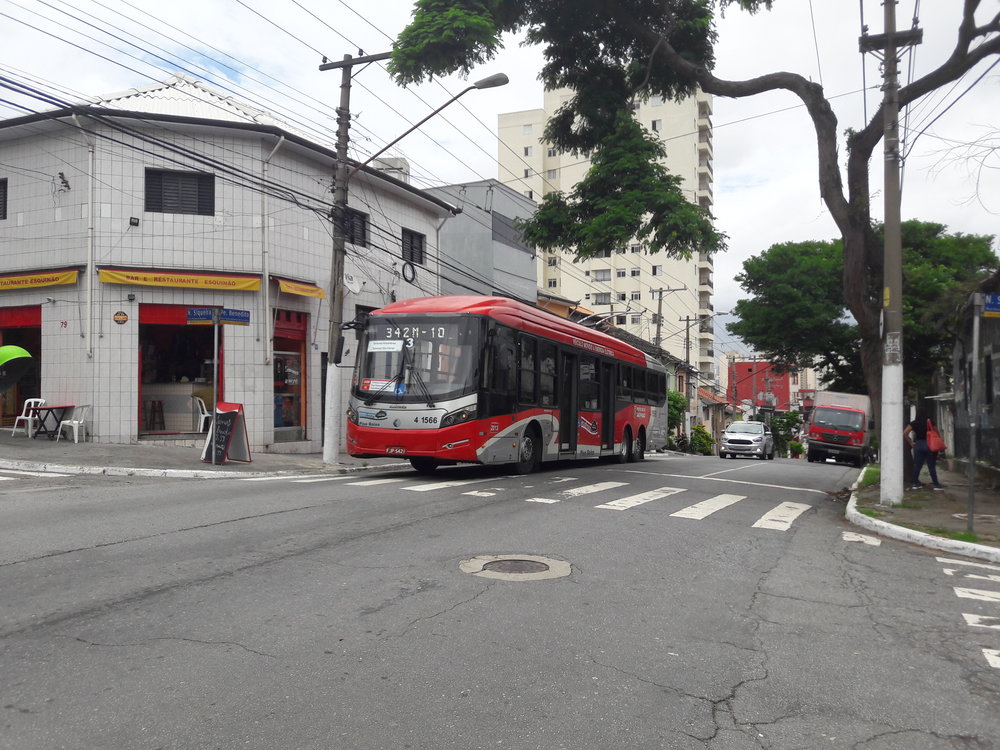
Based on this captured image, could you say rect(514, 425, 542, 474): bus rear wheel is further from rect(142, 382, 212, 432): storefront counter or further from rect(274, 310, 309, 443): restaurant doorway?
rect(142, 382, 212, 432): storefront counter

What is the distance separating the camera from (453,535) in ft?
25.5

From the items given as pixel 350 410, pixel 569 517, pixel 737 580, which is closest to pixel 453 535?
pixel 569 517

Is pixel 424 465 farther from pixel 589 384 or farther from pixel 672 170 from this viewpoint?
pixel 672 170

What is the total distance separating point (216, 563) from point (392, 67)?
419 inches

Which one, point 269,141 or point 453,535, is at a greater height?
point 269,141

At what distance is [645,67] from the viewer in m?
16.1

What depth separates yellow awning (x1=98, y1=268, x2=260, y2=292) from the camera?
1759 cm

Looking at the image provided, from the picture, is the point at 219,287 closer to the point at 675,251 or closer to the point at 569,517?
the point at 675,251

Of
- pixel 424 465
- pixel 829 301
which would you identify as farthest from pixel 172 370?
pixel 829 301

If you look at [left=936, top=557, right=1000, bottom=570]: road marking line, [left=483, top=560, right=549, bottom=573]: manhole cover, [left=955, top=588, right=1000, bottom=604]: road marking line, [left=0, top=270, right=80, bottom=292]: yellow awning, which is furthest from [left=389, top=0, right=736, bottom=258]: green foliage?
[left=483, top=560, right=549, bottom=573]: manhole cover

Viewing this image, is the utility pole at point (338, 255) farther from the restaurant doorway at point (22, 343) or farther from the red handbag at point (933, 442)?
the red handbag at point (933, 442)

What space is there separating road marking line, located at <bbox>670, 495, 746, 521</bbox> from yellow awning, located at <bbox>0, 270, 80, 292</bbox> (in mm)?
14387

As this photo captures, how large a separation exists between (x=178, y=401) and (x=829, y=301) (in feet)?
91.8

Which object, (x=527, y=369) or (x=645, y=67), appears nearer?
(x=527, y=369)
